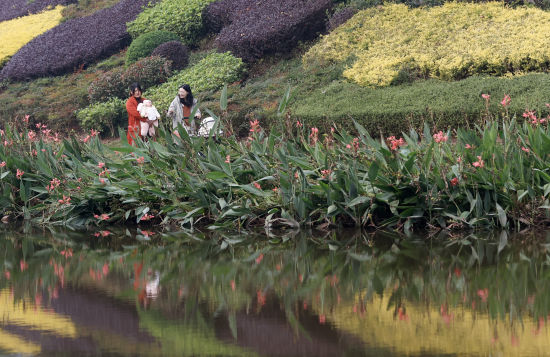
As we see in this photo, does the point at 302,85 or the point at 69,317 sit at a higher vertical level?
the point at 69,317

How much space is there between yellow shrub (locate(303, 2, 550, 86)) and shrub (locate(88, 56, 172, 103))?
359cm

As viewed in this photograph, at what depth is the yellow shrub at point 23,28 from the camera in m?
24.8

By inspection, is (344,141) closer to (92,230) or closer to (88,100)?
(92,230)

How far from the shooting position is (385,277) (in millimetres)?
4867

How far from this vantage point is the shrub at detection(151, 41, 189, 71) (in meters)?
19.2

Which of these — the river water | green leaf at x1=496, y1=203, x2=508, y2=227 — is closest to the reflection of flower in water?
the river water

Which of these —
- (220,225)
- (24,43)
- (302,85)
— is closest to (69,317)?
(220,225)

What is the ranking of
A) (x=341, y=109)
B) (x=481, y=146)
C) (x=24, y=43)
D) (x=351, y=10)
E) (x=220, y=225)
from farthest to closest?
1. (x=24, y=43)
2. (x=351, y=10)
3. (x=341, y=109)
4. (x=220, y=225)
5. (x=481, y=146)

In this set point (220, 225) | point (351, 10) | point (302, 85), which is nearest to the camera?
point (220, 225)

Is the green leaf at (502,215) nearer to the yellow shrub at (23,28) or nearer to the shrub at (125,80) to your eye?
the shrub at (125,80)

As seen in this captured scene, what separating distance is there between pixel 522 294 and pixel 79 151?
602 cm

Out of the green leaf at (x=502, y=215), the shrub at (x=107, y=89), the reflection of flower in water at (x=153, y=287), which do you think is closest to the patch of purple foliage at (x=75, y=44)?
the shrub at (x=107, y=89)

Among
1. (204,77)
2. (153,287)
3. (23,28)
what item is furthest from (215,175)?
(23,28)

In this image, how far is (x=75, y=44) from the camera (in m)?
22.4
